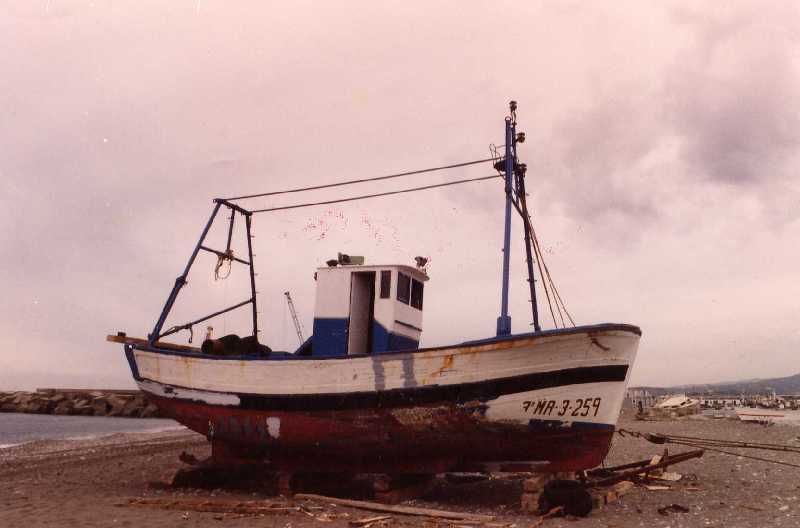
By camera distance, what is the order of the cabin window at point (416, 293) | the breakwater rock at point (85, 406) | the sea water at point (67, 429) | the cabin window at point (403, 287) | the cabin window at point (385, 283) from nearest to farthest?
the cabin window at point (385, 283), the cabin window at point (403, 287), the cabin window at point (416, 293), the sea water at point (67, 429), the breakwater rock at point (85, 406)

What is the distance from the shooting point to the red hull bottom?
8852 mm

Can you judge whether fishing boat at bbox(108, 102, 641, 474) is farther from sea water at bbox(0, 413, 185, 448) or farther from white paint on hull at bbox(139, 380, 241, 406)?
sea water at bbox(0, 413, 185, 448)

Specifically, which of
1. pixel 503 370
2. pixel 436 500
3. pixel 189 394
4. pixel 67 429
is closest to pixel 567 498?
pixel 503 370

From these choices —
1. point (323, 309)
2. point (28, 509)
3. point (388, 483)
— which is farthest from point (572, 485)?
point (28, 509)

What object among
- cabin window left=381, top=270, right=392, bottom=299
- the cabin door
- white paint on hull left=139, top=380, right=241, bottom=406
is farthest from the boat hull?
cabin window left=381, top=270, right=392, bottom=299

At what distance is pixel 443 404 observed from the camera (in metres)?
9.16

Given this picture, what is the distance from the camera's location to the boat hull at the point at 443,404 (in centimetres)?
871

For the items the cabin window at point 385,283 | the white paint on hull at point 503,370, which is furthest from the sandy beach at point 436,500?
the cabin window at point 385,283

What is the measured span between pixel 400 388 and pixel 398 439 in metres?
0.94

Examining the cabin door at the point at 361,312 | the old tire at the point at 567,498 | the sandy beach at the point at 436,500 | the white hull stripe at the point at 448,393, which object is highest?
the cabin door at the point at 361,312

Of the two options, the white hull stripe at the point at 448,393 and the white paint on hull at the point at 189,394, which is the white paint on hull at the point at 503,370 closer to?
Answer: the white hull stripe at the point at 448,393

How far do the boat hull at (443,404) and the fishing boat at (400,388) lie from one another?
20 millimetres

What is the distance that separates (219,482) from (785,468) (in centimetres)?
1220

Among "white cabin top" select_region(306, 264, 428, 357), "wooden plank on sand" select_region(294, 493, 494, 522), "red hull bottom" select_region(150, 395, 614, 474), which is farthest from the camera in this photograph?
"white cabin top" select_region(306, 264, 428, 357)
